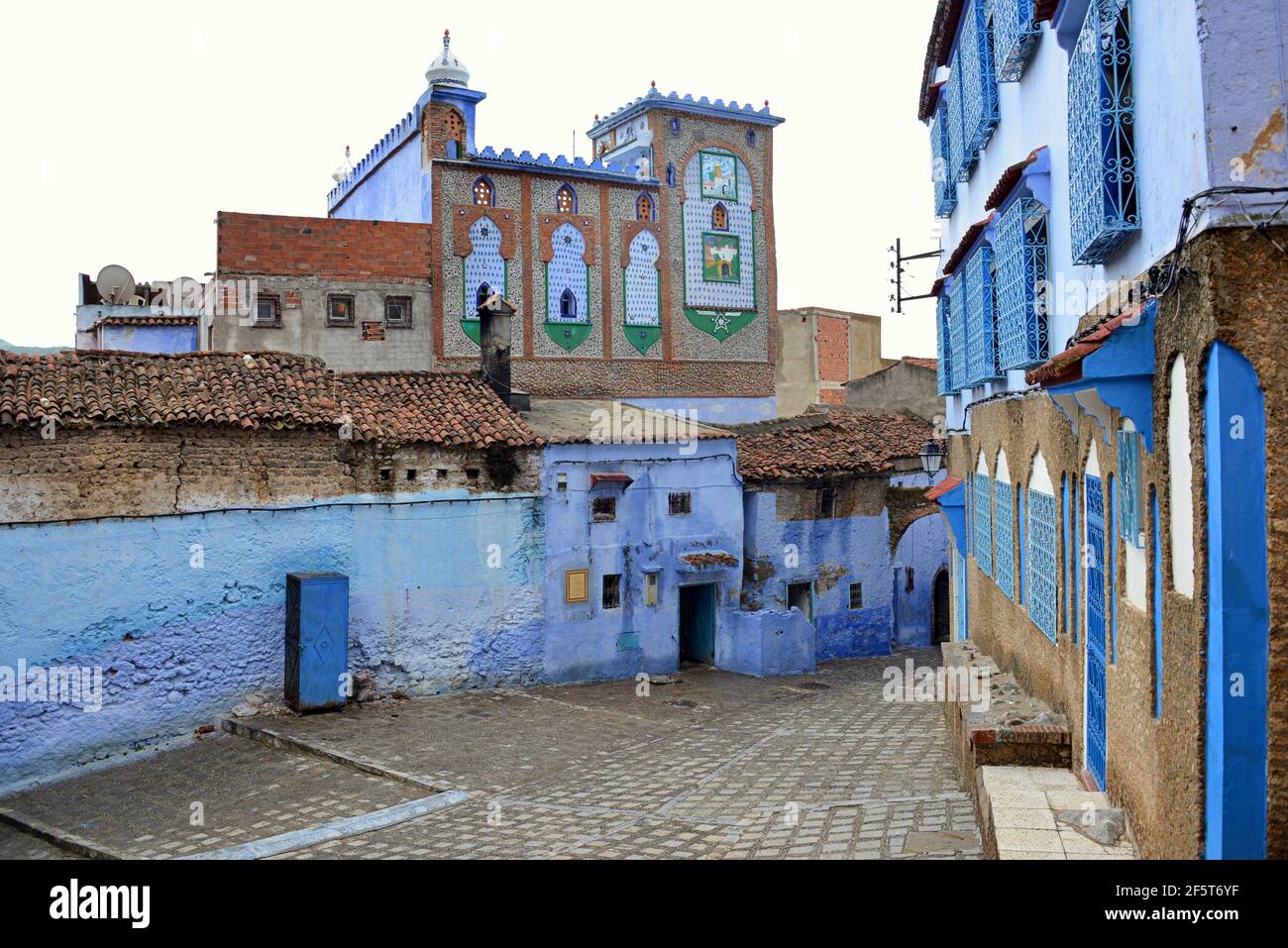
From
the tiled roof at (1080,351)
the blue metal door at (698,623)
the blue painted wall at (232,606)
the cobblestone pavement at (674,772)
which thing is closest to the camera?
the tiled roof at (1080,351)

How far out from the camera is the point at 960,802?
9344mm

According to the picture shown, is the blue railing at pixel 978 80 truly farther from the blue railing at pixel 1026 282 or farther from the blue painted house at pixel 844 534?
the blue painted house at pixel 844 534

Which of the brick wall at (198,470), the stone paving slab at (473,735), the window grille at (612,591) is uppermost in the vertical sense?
the brick wall at (198,470)

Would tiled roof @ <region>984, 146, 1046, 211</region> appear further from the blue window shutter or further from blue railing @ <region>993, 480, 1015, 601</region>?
the blue window shutter

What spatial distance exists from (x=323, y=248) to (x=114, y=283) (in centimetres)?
814

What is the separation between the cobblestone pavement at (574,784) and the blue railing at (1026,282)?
373 cm

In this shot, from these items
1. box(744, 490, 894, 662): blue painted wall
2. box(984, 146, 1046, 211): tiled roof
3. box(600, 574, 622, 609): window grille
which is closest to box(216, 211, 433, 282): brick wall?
box(600, 574, 622, 609): window grille

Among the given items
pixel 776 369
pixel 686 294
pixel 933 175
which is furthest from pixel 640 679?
pixel 776 369

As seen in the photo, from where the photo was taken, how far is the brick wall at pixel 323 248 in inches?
909

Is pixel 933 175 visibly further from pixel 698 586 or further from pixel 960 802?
pixel 960 802

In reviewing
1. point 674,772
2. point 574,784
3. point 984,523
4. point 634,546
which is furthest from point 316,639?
point 984,523

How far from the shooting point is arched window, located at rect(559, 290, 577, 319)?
26500 mm

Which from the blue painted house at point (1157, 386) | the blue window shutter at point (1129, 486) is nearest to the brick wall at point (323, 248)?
the blue painted house at point (1157, 386)

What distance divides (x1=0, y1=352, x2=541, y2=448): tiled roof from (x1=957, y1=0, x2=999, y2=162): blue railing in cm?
859
